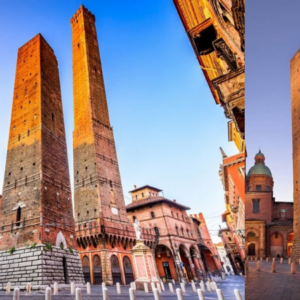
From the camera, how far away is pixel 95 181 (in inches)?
798

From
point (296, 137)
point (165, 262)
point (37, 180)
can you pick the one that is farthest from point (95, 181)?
point (296, 137)

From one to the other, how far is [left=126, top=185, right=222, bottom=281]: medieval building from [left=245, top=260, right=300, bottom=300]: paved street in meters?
20.8

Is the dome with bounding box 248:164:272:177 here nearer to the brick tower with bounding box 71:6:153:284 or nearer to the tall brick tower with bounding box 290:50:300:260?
the tall brick tower with bounding box 290:50:300:260

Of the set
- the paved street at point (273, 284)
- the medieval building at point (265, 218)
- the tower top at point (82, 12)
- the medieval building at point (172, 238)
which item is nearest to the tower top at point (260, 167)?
the medieval building at point (265, 218)

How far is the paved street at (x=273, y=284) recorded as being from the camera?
6.89 feet

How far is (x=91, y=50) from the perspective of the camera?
88.5 feet

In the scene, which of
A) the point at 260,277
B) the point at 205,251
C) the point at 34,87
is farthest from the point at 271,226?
the point at 205,251

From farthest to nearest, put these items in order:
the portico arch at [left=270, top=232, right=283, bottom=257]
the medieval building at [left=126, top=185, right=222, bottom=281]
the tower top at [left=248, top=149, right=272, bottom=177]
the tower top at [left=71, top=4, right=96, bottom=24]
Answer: the tower top at [left=71, top=4, right=96, bottom=24]
the medieval building at [left=126, top=185, right=222, bottom=281]
the portico arch at [left=270, top=232, right=283, bottom=257]
the tower top at [left=248, top=149, right=272, bottom=177]

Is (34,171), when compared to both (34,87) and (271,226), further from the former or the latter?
(271,226)

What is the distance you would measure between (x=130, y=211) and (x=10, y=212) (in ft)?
42.6

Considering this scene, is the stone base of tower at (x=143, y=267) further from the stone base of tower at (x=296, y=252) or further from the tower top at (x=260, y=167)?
the tower top at (x=260, y=167)

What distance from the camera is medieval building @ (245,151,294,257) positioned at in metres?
2.41

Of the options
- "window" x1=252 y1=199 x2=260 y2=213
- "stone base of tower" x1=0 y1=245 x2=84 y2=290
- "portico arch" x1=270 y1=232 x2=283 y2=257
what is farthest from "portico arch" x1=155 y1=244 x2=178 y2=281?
"window" x1=252 y1=199 x2=260 y2=213

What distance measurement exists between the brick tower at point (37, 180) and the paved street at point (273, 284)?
36.6 feet
